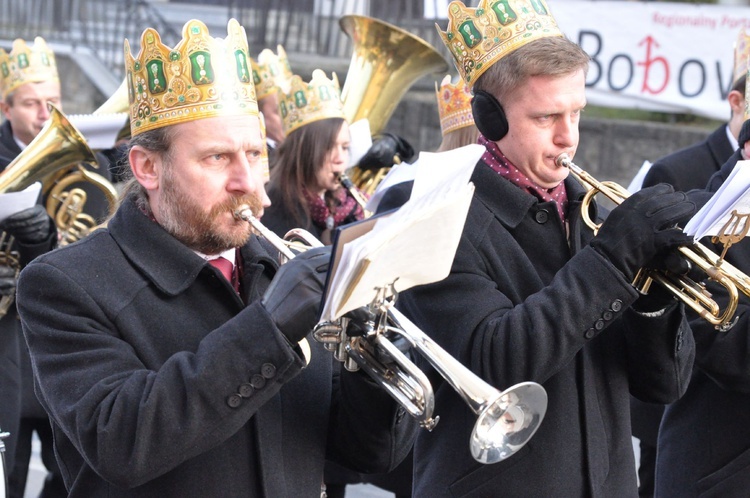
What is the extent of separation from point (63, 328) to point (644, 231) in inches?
52.2

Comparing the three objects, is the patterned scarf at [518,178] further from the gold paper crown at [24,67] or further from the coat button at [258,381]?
the gold paper crown at [24,67]

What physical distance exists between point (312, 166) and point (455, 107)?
4.43ft

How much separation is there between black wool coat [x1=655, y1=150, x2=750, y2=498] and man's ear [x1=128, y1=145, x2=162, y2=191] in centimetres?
162

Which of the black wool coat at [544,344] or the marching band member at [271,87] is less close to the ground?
the black wool coat at [544,344]

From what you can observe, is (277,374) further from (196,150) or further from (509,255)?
(509,255)

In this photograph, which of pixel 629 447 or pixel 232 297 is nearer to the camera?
pixel 232 297

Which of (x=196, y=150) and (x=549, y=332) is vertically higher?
(x=196, y=150)

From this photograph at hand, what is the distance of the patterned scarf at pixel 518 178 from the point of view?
3.06 metres

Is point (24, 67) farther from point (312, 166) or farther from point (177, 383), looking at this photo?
point (177, 383)

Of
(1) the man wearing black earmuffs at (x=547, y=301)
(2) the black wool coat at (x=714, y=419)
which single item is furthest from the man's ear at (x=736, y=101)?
(1) the man wearing black earmuffs at (x=547, y=301)

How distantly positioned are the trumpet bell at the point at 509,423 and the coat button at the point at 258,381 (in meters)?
0.45

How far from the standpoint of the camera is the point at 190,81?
9.18 ft

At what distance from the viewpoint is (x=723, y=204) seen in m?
2.94

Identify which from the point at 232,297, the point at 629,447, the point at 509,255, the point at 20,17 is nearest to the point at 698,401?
the point at 629,447
